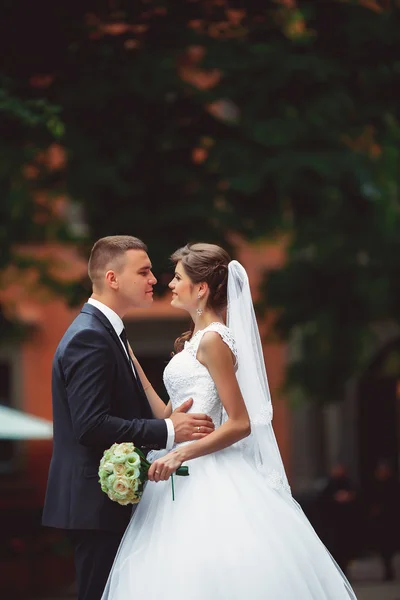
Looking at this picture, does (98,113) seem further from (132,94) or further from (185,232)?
(185,232)

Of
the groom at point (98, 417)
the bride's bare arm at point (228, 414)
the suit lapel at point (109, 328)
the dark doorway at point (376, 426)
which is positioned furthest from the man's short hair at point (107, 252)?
the dark doorway at point (376, 426)

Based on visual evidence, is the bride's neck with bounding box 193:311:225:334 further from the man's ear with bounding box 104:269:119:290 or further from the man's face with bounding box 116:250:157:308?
the man's ear with bounding box 104:269:119:290

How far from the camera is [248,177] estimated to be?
998cm

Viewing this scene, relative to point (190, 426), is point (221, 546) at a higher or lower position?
lower

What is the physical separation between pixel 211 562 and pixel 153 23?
6087mm

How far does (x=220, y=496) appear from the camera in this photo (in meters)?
4.87

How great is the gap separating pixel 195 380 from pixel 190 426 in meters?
0.23

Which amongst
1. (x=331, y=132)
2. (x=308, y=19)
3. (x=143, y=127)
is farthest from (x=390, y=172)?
(x=143, y=127)

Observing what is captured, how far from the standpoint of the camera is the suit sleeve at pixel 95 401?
15.4 ft

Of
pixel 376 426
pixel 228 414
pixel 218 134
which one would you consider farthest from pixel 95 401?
pixel 376 426

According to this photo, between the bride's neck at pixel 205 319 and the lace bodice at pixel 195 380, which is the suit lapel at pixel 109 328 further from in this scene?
the bride's neck at pixel 205 319

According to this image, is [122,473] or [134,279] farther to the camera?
[134,279]

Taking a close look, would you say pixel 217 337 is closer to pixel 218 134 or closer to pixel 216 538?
pixel 216 538

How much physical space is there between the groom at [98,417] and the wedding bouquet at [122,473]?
0.33 ft
